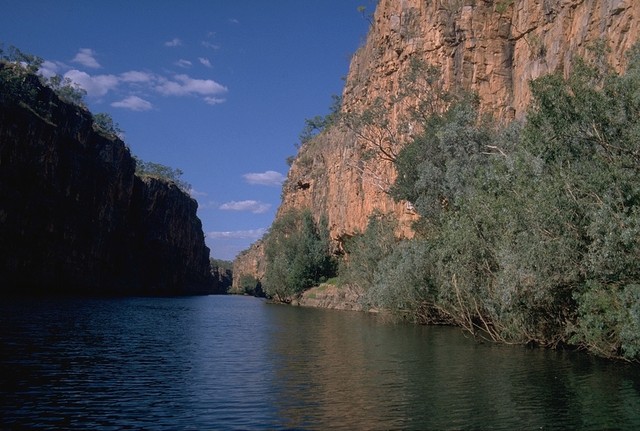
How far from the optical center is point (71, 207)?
103m

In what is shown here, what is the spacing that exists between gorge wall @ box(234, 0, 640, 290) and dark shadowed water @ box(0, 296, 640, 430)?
15.0 meters

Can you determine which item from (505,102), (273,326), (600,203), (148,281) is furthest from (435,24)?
(148,281)

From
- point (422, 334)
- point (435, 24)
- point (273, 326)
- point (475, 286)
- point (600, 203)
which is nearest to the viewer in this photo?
point (600, 203)

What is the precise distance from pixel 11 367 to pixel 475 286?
Answer: 22.9 m

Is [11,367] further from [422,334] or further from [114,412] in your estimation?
[422,334]

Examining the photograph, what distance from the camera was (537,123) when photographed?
76.7 ft

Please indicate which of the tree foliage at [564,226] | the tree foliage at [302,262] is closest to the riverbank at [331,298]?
the tree foliage at [302,262]

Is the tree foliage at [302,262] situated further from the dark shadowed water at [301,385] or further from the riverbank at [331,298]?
the dark shadowed water at [301,385]

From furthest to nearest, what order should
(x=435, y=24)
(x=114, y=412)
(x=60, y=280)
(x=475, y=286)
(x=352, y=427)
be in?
(x=60, y=280) → (x=435, y=24) → (x=475, y=286) → (x=114, y=412) → (x=352, y=427)

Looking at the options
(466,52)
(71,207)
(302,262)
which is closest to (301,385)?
(466,52)

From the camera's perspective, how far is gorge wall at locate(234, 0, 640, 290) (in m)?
38.7

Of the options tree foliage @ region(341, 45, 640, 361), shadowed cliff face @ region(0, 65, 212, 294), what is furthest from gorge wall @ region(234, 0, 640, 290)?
shadowed cliff face @ region(0, 65, 212, 294)

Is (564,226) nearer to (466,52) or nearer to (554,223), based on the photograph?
(554,223)

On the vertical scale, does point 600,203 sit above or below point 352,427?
above
